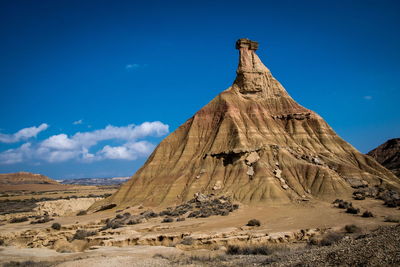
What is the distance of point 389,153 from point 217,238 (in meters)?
80.2

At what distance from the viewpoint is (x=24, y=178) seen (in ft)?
608

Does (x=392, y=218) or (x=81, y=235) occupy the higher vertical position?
(x=392, y=218)

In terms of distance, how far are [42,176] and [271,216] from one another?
201151 millimetres

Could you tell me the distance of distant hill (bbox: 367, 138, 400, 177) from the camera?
7649 cm

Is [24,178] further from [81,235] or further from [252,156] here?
[81,235]

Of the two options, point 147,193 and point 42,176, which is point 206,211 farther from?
point 42,176

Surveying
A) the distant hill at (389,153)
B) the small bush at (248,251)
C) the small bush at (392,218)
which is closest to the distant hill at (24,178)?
the distant hill at (389,153)

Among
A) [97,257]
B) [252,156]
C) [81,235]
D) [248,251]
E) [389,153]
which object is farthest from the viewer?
[389,153]

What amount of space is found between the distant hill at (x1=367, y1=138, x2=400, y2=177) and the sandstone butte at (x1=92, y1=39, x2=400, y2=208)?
37.7 metres

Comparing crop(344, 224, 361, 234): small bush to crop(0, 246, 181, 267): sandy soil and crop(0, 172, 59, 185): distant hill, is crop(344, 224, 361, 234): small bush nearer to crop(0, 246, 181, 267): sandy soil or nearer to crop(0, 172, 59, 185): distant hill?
crop(0, 246, 181, 267): sandy soil

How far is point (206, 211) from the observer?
108ft

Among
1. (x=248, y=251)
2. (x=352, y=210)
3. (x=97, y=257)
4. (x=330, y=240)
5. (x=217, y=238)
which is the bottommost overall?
(x=217, y=238)

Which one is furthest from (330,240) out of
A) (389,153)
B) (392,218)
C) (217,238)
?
(389,153)

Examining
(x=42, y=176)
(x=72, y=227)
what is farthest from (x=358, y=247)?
(x=42, y=176)
